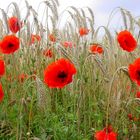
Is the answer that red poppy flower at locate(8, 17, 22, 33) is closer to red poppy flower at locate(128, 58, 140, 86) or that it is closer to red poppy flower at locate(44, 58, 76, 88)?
red poppy flower at locate(44, 58, 76, 88)

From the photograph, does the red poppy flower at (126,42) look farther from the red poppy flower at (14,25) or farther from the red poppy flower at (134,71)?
the red poppy flower at (14,25)

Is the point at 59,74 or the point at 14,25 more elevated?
the point at 14,25

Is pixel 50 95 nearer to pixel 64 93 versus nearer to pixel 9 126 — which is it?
pixel 64 93

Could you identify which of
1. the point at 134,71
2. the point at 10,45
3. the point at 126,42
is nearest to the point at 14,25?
the point at 10,45

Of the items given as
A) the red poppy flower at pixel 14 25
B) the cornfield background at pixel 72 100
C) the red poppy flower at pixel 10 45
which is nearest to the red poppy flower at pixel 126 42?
the cornfield background at pixel 72 100

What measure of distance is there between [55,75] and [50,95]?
2.30 feet

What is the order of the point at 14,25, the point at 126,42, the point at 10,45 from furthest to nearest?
the point at 14,25
the point at 10,45
the point at 126,42

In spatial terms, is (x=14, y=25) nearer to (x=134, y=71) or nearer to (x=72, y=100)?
(x=72, y=100)

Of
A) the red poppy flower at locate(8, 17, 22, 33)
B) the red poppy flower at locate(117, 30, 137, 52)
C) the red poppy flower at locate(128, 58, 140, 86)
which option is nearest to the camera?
the red poppy flower at locate(128, 58, 140, 86)

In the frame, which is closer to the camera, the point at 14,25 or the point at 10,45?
the point at 10,45

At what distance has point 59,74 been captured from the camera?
6.41 feet

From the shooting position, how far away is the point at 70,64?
1.93 m

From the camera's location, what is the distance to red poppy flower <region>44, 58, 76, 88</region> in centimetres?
191

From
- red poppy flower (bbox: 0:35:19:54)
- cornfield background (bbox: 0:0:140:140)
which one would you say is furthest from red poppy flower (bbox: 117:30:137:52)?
red poppy flower (bbox: 0:35:19:54)
